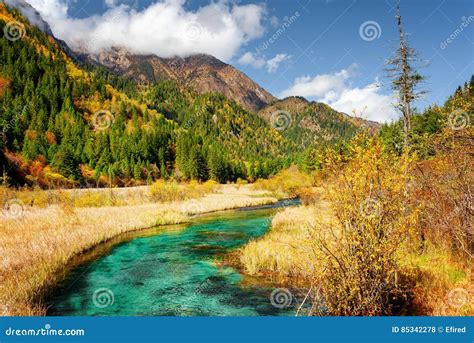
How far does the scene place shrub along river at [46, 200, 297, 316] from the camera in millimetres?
11847

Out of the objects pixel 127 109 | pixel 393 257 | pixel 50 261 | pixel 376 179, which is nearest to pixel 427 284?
pixel 393 257

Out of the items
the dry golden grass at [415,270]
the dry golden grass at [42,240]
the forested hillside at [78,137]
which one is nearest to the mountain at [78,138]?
the forested hillside at [78,137]

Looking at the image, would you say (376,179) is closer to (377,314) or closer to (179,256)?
(377,314)

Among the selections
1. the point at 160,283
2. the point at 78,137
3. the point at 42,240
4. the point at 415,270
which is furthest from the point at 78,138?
the point at 415,270

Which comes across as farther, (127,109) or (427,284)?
(127,109)

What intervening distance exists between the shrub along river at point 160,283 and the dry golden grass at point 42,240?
788mm

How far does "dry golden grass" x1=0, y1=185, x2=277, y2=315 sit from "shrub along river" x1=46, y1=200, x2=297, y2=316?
2.59ft

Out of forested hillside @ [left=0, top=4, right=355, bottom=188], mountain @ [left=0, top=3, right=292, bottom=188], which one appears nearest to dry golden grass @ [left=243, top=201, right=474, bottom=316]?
forested hillside @ [left=0, top=4, right=355, bottom=188]

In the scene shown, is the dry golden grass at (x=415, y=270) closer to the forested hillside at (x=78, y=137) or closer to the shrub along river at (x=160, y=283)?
the shrub along river at (x=160, y=283)

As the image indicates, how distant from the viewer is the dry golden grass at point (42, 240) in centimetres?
1225

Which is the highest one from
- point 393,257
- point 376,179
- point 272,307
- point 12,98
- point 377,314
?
point 12,98

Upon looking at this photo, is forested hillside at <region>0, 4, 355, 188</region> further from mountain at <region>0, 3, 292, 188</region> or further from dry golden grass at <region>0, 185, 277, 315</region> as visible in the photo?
dry golden grass at <region>0, 185, 277, 315</region>

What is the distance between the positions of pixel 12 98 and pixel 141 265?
11390 centimetres

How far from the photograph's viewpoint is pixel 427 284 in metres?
10.6
